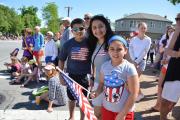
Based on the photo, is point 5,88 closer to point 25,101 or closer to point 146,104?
point 25,101

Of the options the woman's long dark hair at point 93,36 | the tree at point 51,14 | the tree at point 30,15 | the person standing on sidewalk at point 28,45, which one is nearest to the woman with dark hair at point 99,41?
the woman's long dark hair at point 93,36

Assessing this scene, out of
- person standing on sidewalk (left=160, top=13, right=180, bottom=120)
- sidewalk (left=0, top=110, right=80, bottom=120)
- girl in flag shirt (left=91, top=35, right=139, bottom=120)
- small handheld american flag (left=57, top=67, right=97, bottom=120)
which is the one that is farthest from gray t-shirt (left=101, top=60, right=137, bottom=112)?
sidewalk (left=0, top=110, right=80, bottom=120)

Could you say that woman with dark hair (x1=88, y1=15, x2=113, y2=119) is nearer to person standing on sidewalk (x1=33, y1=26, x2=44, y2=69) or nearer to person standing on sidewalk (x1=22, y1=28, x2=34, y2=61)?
person standing on sidewalk (x1=33, y1=26, x2=44, y2=69)

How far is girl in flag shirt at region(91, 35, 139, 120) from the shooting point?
130 inches

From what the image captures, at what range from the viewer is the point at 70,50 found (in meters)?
5.19

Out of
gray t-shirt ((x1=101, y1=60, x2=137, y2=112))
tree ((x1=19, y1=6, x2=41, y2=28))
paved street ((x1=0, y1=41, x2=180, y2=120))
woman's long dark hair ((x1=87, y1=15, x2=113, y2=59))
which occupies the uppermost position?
tree ((x1=19, y1=6, x2=41, y2=28))

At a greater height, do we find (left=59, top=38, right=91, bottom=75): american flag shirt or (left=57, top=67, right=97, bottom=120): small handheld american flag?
(left=59, top=38, right=91, bottom=75): american flag shirt

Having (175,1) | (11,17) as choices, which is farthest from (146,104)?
(11,17)

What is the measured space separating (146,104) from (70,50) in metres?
2.91

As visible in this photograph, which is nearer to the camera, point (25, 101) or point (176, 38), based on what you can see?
point (176, 38)

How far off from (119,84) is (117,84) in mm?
22

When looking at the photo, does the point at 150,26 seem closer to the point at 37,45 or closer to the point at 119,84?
the point at 37,45

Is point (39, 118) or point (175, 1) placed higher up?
point (175, 1)

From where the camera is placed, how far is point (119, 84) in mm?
3355
